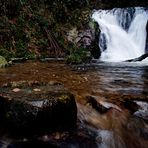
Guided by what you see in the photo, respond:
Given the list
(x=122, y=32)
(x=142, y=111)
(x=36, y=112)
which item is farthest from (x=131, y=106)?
(x=122, y=32)

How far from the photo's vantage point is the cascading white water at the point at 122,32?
15445mm

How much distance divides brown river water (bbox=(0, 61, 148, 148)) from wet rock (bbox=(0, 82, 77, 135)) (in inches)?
14.8

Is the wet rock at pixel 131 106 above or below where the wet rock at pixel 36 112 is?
below

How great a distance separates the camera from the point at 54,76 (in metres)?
8.10

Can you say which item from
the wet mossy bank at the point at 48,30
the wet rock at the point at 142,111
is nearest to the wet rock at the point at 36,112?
the wet rock at the point at 142,111

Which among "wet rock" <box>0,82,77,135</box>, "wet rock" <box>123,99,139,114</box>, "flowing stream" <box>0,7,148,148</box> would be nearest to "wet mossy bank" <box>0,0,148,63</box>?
"flowing stream" <box>0,7,148,148</box>

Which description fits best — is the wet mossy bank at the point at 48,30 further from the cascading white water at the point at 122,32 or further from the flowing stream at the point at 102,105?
the flowing stream at the point at 102,105

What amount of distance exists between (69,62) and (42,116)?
22.6 ft

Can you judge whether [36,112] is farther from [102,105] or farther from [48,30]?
[48,30]

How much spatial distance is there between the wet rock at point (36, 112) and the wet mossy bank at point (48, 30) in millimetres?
6695

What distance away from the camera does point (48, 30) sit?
1421cm

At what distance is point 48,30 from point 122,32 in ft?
13.0

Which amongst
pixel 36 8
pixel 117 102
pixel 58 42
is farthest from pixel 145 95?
pixel 36 8

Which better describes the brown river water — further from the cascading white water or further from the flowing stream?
→ the cascading white water
